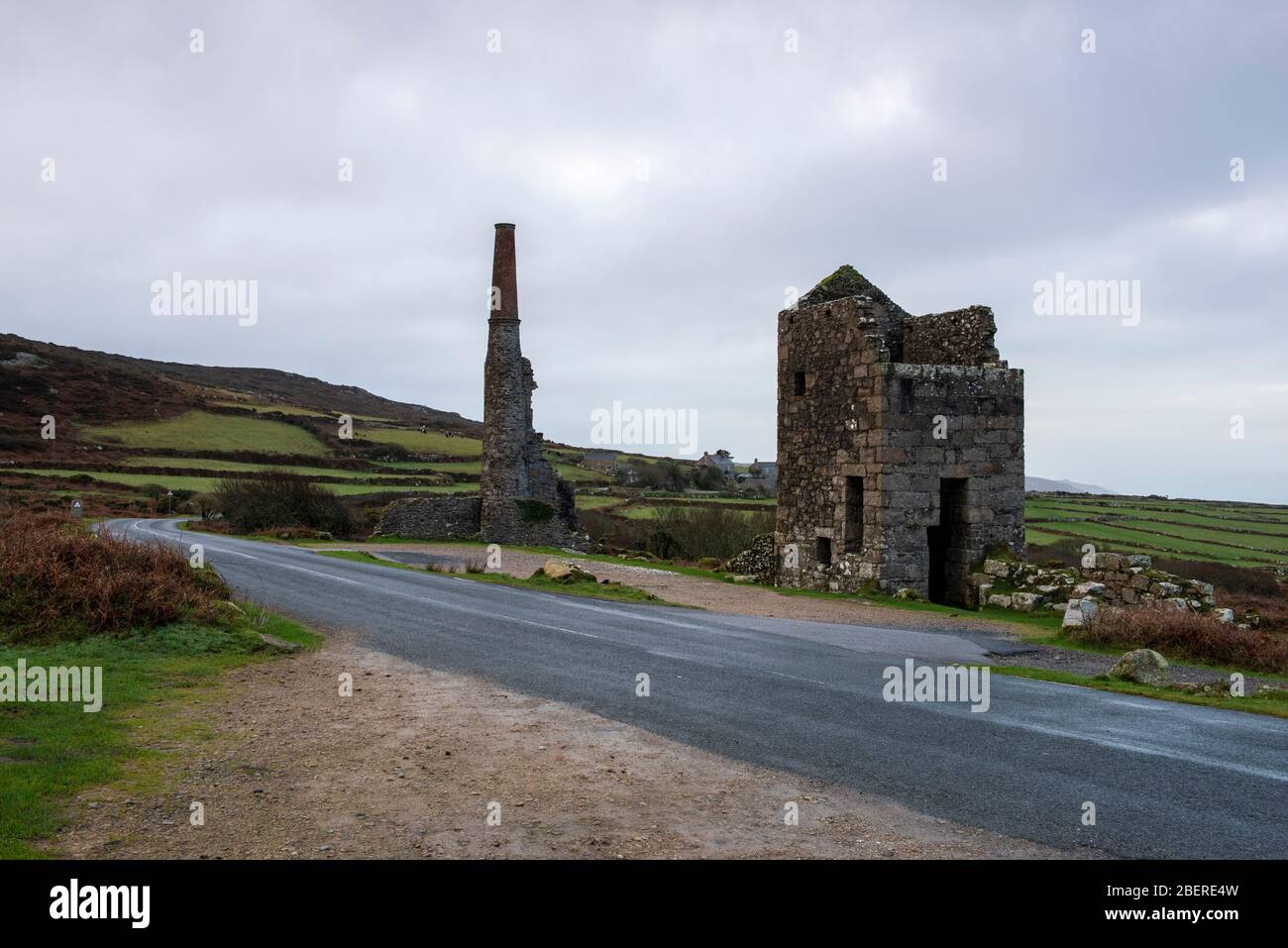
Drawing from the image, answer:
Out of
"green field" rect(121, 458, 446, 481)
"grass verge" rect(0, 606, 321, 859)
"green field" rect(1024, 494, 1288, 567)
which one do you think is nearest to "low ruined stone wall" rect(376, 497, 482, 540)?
"grass verge" rect(0, 606, 321, 859)

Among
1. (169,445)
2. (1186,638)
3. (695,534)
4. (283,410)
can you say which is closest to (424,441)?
(169,445)

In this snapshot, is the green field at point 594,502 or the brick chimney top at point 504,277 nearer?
the brick chimney top at point 504,277

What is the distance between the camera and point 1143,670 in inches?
472

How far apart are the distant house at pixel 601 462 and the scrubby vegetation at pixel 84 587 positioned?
234 feet

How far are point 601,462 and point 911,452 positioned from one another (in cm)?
7842

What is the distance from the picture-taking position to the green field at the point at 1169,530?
4166cm

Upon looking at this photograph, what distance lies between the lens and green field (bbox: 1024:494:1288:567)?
41.7 metres

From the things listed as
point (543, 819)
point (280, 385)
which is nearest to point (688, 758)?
point (543, 819)

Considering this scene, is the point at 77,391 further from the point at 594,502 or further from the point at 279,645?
the point at 279,645

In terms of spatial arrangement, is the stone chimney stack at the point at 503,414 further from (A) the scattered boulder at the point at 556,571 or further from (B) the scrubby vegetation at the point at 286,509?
(A) the scattered boulder at the point at 556,571

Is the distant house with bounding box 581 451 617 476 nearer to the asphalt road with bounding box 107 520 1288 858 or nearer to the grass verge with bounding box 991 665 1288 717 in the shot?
the asphalt road with bounding box 107 520 1288 858

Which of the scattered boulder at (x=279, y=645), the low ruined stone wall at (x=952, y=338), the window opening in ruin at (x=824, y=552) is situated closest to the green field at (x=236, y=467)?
the window opening in ruin at (x=824, y=552)

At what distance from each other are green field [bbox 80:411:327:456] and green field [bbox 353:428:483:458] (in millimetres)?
7341
